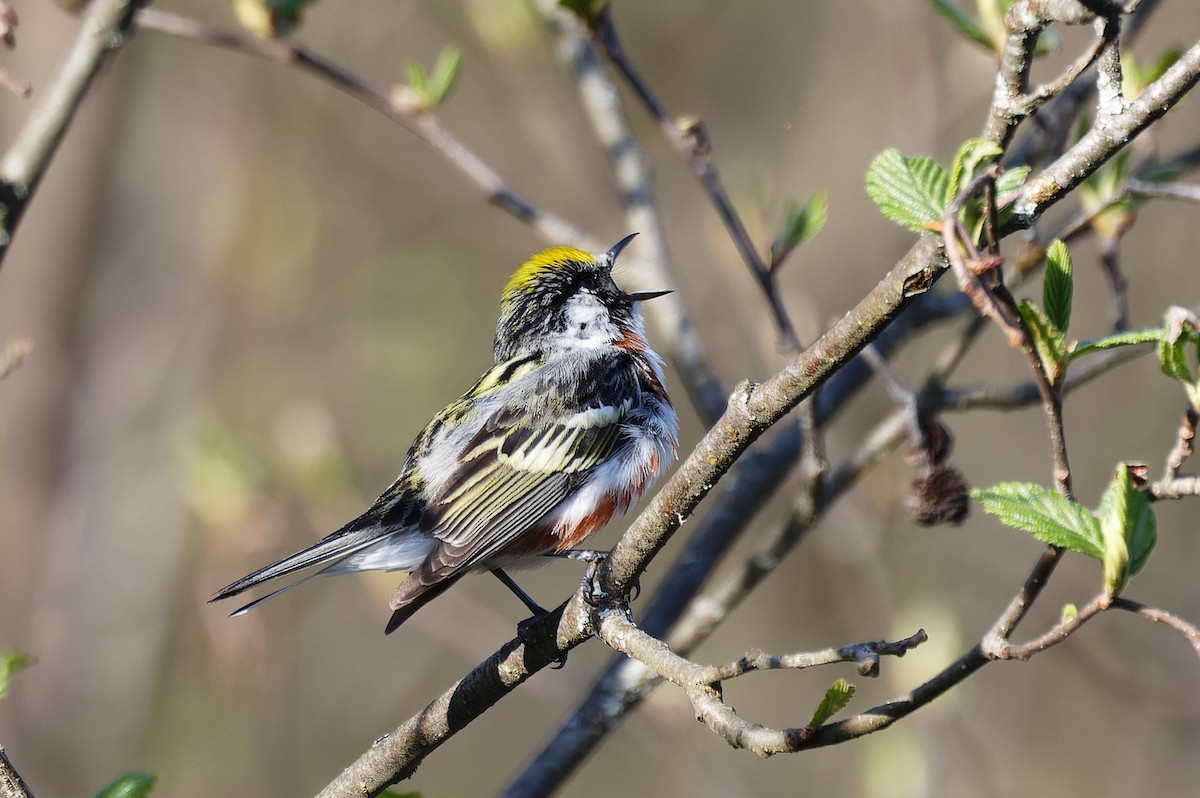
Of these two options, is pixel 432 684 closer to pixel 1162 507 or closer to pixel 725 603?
pixel 725 603

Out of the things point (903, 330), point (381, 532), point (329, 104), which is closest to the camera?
point (381, 532)

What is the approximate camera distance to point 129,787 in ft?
8.07

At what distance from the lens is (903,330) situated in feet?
15.6

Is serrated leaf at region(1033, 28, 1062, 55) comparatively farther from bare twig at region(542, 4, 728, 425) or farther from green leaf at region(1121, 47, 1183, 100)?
bare twig at region(542, 4, 728, 425)

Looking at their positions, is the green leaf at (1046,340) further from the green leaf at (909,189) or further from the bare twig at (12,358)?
the bare twig at (12,358)

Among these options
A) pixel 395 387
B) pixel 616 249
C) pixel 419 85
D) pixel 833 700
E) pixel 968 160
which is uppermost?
pixel 968 160

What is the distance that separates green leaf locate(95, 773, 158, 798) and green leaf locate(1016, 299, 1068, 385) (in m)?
2.12

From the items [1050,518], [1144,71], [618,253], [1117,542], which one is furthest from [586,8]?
[1117,542]

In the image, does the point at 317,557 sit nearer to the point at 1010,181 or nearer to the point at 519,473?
the point at 519,473

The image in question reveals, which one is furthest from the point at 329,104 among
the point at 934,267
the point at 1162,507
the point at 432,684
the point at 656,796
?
the point at 934,267

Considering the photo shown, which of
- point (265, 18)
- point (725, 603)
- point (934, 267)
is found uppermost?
point (265, 18)

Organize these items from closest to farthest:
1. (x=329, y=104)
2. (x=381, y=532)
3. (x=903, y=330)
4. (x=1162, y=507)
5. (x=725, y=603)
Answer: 1. (x=381, y=532)
2. (x=725, y=603)
3. (x=903, y=330)
4. (x=1162, y=507)
5. (x=329, y=104)

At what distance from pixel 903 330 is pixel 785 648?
4340mm

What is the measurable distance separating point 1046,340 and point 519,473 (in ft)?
7.58
